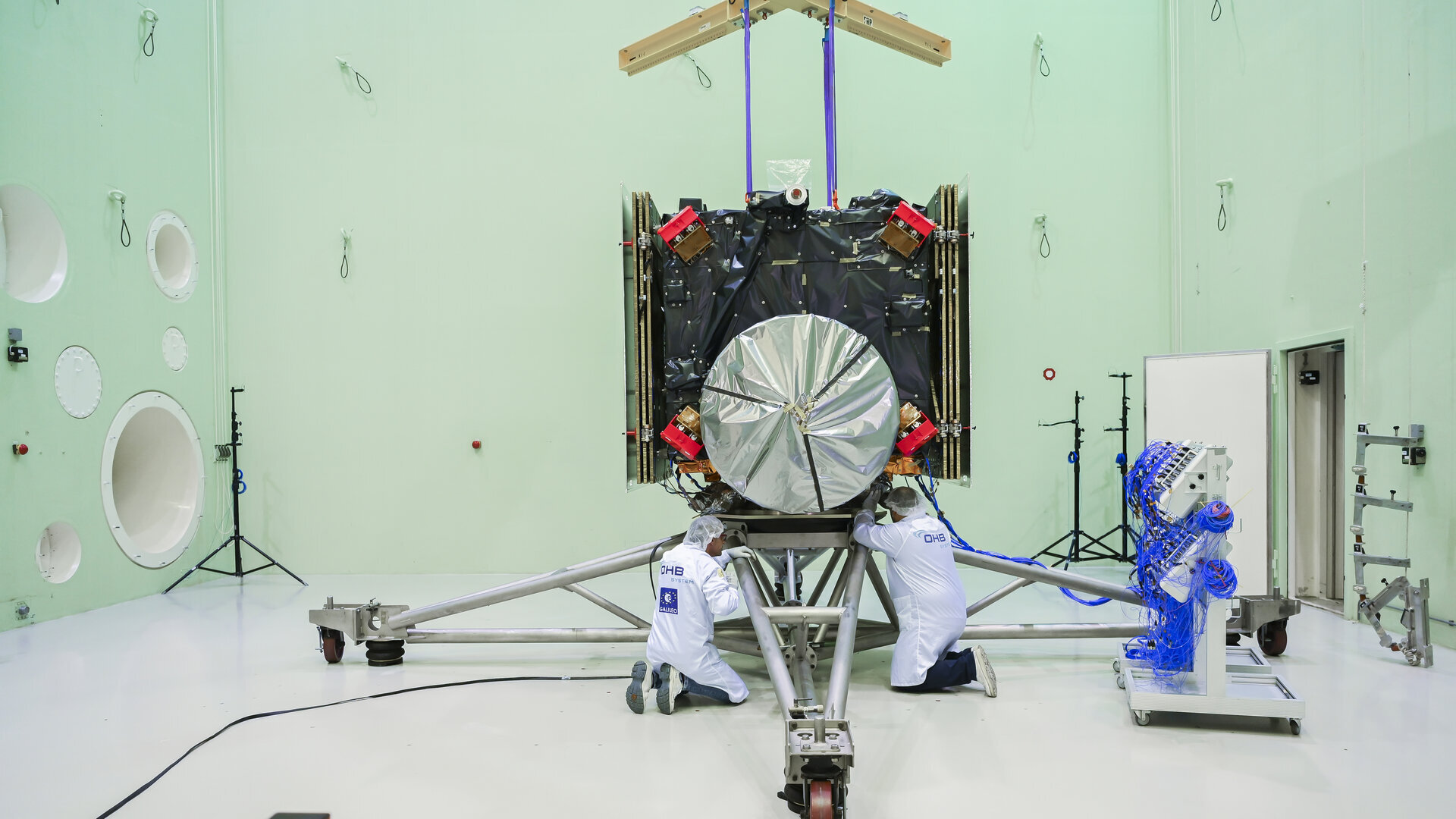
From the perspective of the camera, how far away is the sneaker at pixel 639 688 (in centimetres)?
388

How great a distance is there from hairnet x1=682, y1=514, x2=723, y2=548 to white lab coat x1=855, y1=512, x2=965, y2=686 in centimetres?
72

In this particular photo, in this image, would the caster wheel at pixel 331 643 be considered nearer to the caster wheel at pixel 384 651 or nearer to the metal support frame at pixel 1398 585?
the caster wheel at pixel 384 651

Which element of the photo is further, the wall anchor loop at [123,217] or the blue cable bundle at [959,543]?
the wall anchor loop at [123,217]

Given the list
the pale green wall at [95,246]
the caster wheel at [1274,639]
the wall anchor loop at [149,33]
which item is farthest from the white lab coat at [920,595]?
the wall anchor loop at [149,33]

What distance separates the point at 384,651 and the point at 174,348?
4.47 meters

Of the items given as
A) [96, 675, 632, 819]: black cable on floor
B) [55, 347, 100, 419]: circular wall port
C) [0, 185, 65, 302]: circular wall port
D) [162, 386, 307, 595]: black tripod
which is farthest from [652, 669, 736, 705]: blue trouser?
[0, 185, 65, 302]: circular wall port

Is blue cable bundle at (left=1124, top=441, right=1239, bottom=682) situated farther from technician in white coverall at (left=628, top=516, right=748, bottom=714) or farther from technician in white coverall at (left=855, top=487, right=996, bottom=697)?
technician in white coverall at (left=628, top=516, right=748, bottom=714)

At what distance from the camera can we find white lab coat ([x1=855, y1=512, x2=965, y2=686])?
409cm

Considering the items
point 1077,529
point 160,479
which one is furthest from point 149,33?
point 1077,529

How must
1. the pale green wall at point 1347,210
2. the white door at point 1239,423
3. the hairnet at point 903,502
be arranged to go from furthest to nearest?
the white door at point 1239,423 → the pale green wall at point 1347,210 → the hairnet at point 903,502

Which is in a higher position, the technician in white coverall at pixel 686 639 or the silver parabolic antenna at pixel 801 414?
the silver parabolic antenna at pixel 801 414

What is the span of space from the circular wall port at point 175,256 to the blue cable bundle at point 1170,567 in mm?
7882

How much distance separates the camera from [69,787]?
10.5ft

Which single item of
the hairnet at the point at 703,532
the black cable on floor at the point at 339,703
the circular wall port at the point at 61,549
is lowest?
the black cable on floor at the point at 339,703
